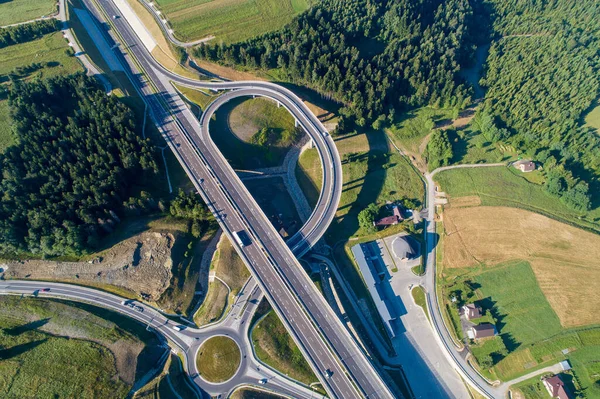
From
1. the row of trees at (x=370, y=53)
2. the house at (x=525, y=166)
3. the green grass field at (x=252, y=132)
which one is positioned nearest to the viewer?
the house at (x=525, y=166)

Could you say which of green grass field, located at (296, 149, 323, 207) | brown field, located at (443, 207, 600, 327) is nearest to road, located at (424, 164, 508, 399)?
brown field, located at (443, 207, 600, 327)

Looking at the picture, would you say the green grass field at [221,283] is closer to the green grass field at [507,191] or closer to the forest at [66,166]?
the forest at [66,166]

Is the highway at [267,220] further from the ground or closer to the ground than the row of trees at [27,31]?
closer to the ground

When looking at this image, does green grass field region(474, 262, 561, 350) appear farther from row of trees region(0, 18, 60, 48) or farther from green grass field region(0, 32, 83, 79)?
row of trees region(0, 18, 60, 48)

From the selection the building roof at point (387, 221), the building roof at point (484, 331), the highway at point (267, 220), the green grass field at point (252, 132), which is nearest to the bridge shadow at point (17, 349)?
A: the highway at point (267, 220)

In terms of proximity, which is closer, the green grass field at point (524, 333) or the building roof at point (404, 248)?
the green grass field at point (524, 333)

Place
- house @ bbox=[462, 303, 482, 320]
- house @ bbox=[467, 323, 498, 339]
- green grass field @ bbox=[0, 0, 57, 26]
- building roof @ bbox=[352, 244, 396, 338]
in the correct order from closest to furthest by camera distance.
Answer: house @ bbox=[467, 323, 498, 339] → house @ bbox=[462, 303, 482, 320] → building roof @ bbox=[352, 244, 396, 338] → green grass field @ bbox=[0, 0, 57, 26]

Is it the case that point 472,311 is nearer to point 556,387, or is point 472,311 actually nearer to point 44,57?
point 556,387
